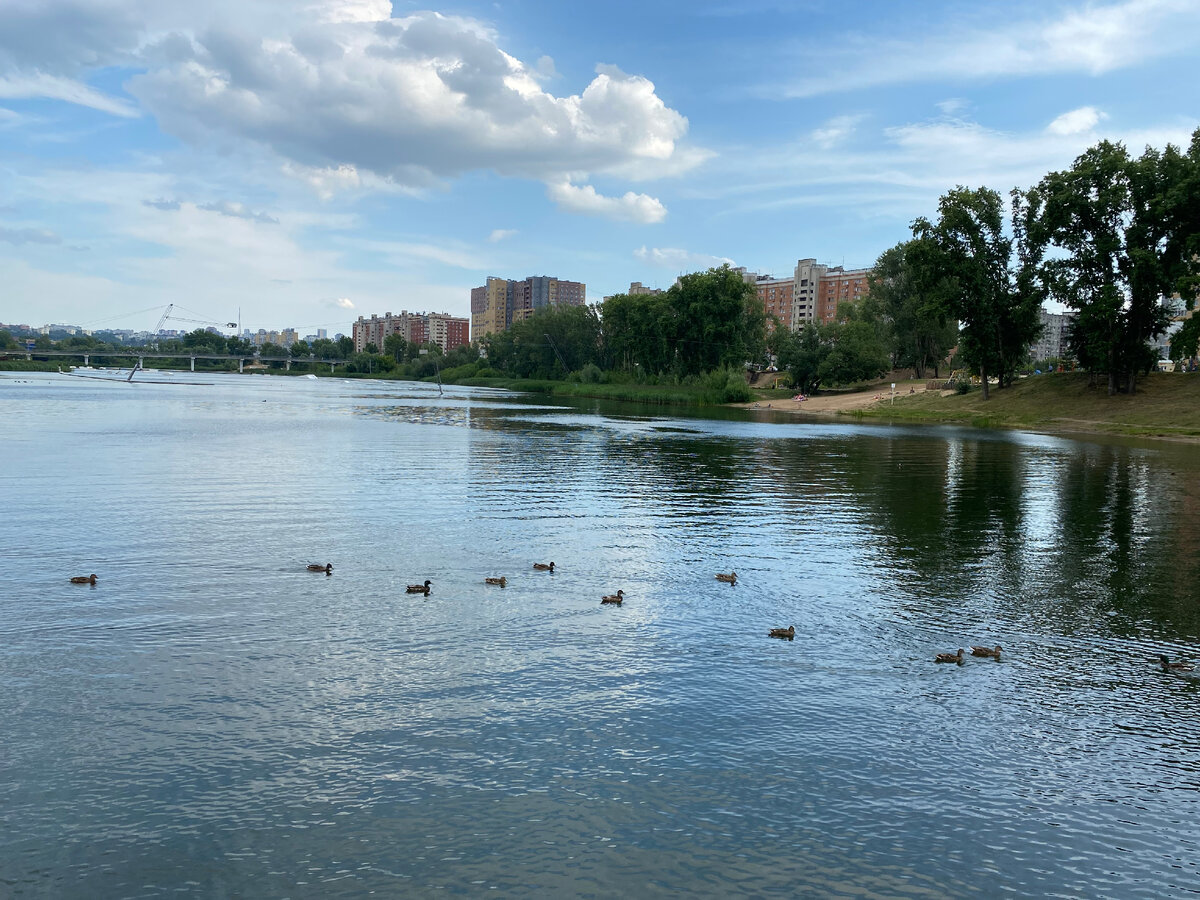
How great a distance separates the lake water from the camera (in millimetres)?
9438

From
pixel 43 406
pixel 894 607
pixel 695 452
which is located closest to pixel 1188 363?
pixel 695 452

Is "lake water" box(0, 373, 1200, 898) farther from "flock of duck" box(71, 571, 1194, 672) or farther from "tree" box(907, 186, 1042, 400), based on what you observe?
"tree" box(907, 186, 1042, 400)

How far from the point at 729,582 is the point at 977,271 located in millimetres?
81585

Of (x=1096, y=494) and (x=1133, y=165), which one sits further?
(x=1133, y=165)

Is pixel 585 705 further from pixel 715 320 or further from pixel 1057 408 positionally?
pixel 715 320

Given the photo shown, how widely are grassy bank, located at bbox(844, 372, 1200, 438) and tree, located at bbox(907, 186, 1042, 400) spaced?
5.37 meters

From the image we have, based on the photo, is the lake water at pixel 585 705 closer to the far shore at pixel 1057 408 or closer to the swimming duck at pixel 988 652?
the swimming duck at pixel 988 652

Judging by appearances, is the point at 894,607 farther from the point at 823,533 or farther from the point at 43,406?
the point at 43,406

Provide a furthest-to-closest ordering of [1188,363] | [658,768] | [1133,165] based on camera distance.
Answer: [1188,363]
[1133,165]
[658,768]

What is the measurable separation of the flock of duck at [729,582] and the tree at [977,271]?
81.3m

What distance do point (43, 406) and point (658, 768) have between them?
87.0m

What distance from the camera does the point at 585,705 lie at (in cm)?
1319

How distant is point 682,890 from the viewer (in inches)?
351

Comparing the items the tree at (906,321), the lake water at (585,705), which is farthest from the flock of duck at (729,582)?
the tree at (906,321)
